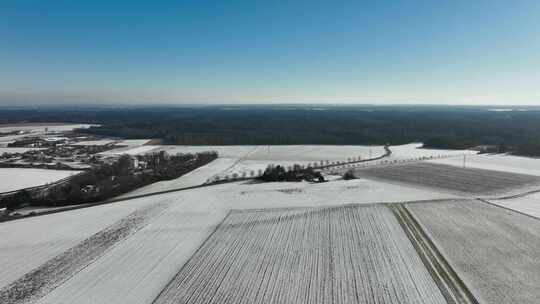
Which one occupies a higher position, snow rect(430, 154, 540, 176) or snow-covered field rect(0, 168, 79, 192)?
snow rect(430, 154, 540, 176)

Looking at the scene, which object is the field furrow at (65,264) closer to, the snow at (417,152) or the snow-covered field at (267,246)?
the snow-covered field at (267,246)

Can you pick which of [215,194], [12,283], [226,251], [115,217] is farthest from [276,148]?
[12,283]

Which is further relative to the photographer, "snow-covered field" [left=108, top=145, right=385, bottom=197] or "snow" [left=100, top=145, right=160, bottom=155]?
"snow" [left=100, top=145, right=160, bottom=155]

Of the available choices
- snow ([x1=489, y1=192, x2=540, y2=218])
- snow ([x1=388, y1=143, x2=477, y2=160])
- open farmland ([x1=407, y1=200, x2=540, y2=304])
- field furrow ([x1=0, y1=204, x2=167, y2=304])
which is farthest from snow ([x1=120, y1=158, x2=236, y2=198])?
snow ([x1=489, y1=192, x2=540, y2=218])

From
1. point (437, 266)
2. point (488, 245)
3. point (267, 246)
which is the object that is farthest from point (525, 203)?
point (267, 246)

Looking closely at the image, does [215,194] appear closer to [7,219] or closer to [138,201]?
[138,201]

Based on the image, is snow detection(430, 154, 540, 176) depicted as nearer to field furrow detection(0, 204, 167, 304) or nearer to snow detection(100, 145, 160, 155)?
field furrow detection(0, 204, 167, 304)

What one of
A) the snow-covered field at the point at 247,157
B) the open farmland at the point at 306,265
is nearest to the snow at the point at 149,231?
the open farmland at the point at 306,265

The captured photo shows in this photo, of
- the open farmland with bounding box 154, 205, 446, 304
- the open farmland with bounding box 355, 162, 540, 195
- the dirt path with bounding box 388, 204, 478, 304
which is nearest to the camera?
the dirt path with bounding box 388, 204, 478, 304
